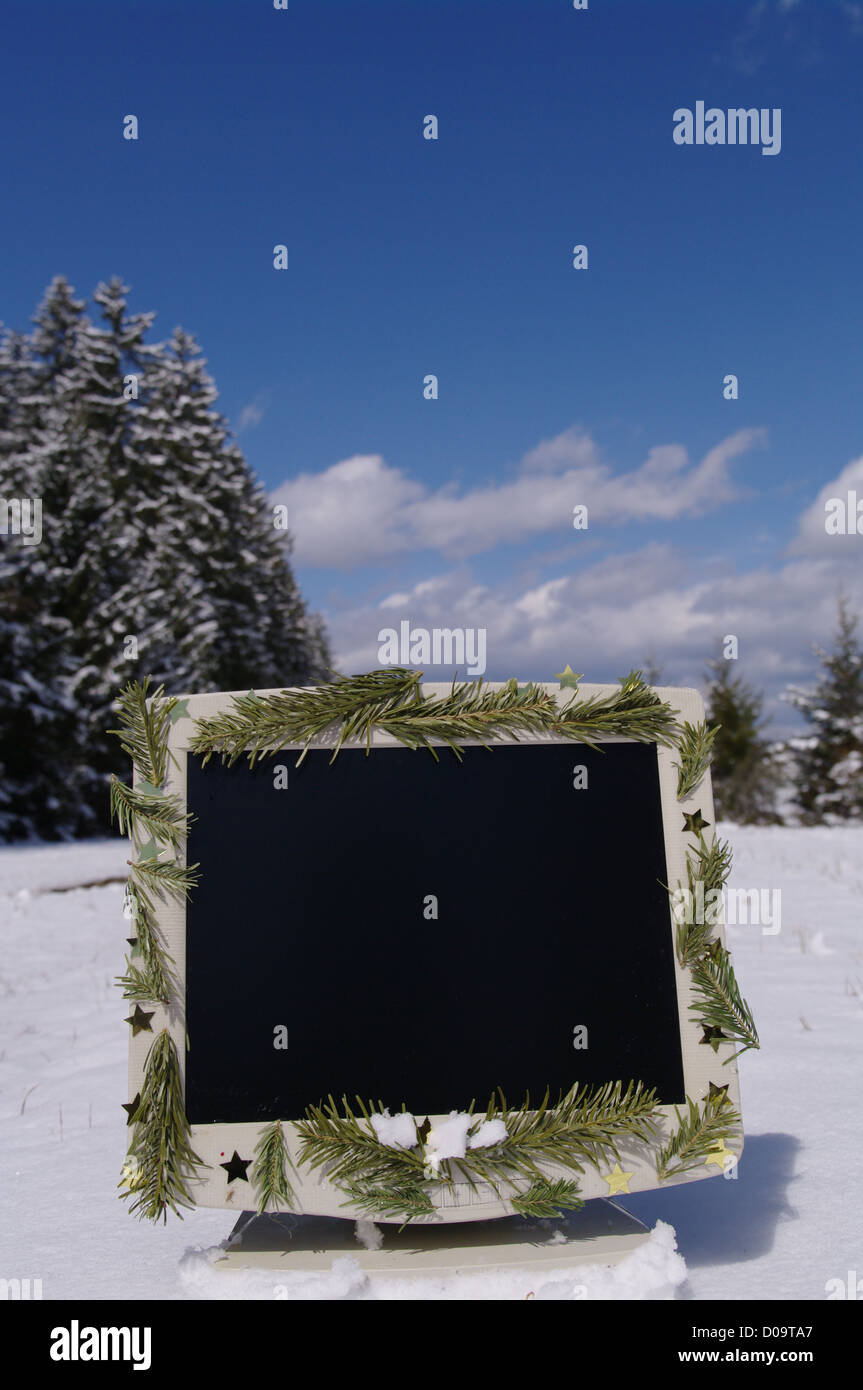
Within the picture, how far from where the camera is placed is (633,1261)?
69.3 inches

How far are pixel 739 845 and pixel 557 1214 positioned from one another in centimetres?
996

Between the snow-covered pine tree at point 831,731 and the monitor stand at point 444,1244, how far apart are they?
2762 cm

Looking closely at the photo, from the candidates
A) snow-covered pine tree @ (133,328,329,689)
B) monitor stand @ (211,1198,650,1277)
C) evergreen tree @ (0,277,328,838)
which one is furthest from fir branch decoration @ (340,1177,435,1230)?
snow-covered pine tree @ (133,328,329,689)

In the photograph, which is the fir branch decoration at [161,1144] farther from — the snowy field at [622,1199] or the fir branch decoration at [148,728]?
the fir branch decoration at [148,728]

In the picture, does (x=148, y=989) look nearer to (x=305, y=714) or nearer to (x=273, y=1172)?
(x=273, y=1172)

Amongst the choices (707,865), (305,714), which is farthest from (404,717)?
(707,865)

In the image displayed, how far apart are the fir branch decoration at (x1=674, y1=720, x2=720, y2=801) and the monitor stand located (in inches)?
35.1

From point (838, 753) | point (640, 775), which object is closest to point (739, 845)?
point (640, 775)

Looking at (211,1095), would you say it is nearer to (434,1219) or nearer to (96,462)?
(434,1219)

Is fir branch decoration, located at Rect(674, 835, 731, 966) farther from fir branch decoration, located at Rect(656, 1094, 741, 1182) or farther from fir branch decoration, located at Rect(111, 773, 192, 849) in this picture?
fir branch decoration, located at Rect(111, 773, 192, 849)

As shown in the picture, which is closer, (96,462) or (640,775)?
(640,775)

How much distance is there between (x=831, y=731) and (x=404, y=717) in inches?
1199

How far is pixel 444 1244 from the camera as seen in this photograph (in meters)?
1.88
